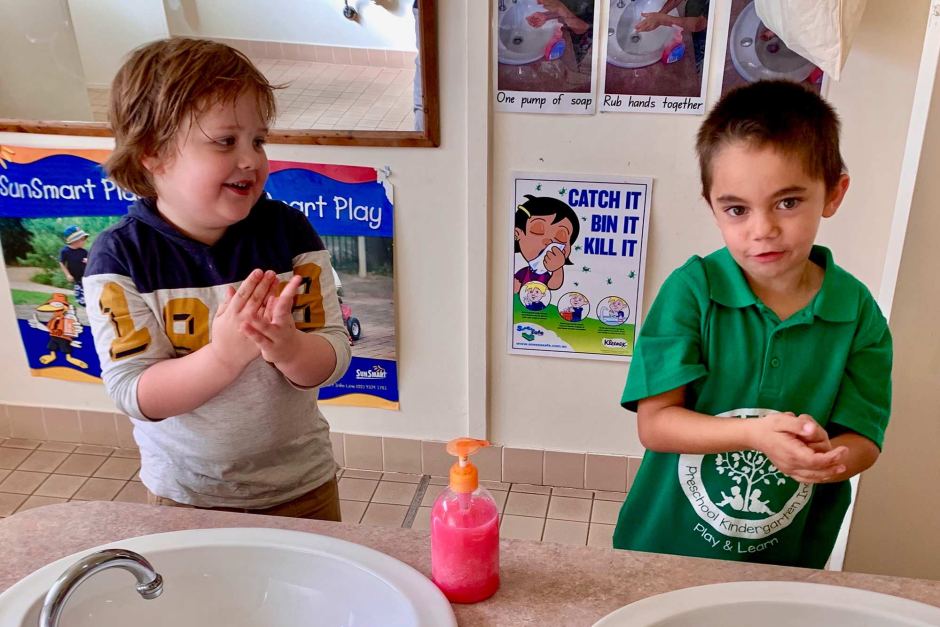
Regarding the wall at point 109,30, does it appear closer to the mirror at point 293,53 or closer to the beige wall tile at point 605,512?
the mirror at point 293,53

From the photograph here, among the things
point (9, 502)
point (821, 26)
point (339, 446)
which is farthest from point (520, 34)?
point (9, 502)

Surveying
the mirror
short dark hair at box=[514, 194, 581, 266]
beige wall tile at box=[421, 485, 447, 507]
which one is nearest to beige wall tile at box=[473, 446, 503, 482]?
beige wall tile at box=[421, 485, 447, 507]

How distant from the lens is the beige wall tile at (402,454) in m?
2.24

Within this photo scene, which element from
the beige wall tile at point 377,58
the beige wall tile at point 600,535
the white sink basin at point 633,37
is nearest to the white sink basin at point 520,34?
the white sink basin at point 633,37

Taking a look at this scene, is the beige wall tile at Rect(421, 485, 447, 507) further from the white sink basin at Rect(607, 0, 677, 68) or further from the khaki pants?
the white sink basin at Rect(607, 0, 677, 68)

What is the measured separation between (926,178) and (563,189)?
800 mm

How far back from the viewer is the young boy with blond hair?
0.93 metres

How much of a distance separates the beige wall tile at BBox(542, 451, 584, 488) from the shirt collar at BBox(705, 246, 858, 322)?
4.21ft

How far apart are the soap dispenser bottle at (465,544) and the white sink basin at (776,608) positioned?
132 millimetres

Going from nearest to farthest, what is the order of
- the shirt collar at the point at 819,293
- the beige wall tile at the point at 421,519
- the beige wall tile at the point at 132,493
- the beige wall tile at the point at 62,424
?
the shirt collar at the point at 819,293 < the beige wall tile at the point at 421,519 < the beige wall tile at the point at 132,493 < the beige wall tile at the point at 62,424

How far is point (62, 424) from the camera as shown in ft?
7.84

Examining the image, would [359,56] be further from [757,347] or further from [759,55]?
[757,347]

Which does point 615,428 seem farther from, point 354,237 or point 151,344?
point 151,344

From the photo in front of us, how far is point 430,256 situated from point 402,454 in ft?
1.90
